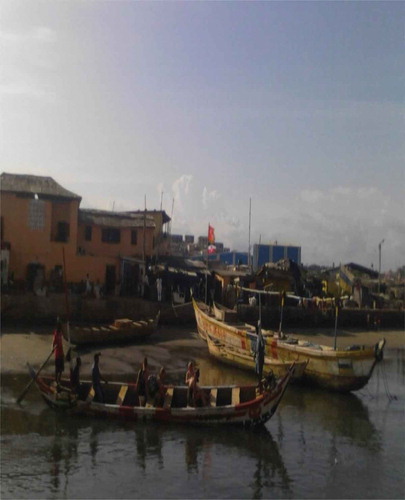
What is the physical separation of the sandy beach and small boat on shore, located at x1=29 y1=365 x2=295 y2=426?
5355mm

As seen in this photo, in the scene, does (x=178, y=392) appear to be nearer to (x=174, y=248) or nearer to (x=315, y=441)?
(x=315, y=441)

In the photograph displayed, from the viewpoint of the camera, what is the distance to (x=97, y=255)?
139 feet

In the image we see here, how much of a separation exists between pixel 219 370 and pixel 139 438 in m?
10.7

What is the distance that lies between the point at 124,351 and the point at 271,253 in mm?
37738

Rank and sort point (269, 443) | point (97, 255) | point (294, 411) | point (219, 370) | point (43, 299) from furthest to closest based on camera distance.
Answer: point (97, 255), point (43, 299), point (219, 370), point (294, 411), point (269, 443)

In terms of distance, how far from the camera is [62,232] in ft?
131

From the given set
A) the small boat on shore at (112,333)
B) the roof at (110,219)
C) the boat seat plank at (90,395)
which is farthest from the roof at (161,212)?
the boat seat plank at (90,395)

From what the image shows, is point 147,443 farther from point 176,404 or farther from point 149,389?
point 176,404

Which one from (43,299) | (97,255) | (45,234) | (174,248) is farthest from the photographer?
(174,248)

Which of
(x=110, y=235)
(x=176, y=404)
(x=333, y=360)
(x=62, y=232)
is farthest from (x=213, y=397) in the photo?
(x=110, y=235)

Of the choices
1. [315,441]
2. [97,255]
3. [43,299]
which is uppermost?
[97,255]

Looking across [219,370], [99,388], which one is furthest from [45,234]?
[99,388]

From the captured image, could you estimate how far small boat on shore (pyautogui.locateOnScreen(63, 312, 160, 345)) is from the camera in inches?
1178

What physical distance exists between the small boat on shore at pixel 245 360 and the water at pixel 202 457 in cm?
312
